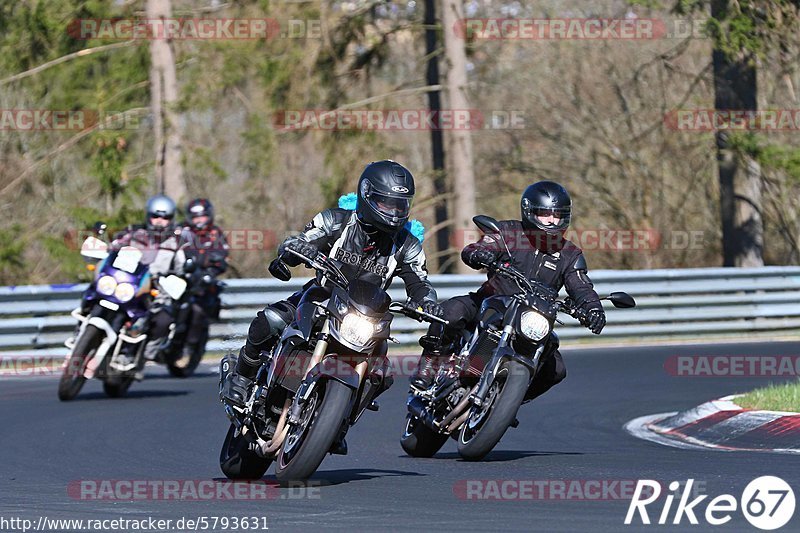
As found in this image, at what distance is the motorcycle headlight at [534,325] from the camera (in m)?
9.26

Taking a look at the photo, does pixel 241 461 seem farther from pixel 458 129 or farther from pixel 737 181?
pixel 737 181

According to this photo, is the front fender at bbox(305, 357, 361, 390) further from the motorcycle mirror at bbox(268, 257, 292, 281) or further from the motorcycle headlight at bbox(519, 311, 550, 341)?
the motorcycle headlight at bbox(519, 311, 550, 341)

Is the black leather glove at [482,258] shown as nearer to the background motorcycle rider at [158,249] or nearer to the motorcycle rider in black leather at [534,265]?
the motorcycle rider in black leather at [534,265]

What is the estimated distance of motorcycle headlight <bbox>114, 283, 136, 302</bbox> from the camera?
14.1 metres

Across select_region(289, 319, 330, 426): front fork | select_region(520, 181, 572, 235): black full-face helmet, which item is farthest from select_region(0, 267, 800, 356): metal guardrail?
select_region(289, 319, 330, 426): front fork

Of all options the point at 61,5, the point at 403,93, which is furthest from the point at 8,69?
the point at 403,93

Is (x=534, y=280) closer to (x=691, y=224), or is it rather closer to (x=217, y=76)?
(x=217, y=76)

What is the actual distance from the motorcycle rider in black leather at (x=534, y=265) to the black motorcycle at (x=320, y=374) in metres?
1.70

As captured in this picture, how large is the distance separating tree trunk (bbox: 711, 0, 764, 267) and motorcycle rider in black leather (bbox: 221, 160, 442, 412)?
16.0 metres

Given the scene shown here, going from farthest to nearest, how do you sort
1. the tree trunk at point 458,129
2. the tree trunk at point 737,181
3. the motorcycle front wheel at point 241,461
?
the tree trunk at point 458,129 < the tree trunk at point 737,181 < the motorcycle front wheel at point 241,461

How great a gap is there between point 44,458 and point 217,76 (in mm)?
16112

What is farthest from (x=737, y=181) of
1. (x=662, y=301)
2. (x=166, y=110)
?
(x=166, y=110)

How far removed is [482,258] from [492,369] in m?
0.76

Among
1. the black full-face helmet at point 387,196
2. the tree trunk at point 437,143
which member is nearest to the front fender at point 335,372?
the black full-face helmet at point 387,196
